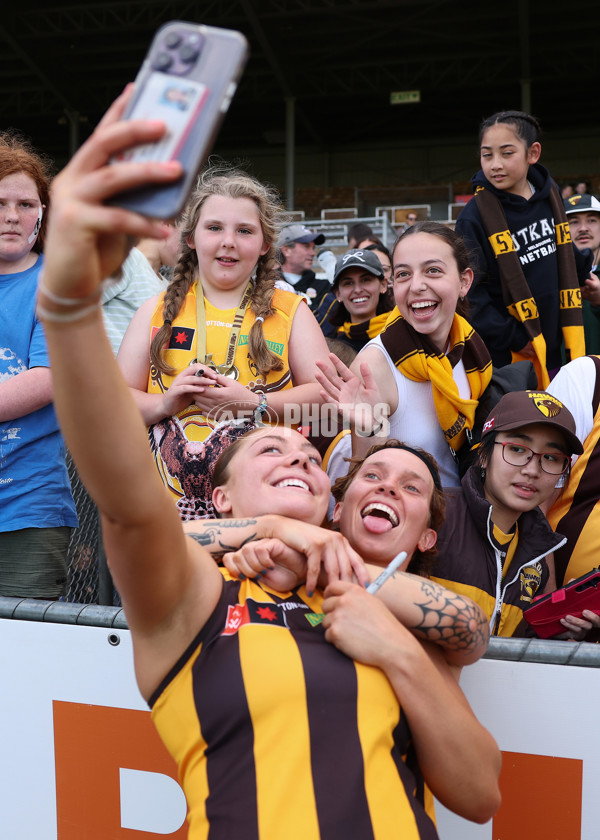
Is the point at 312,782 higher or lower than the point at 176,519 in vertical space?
lower

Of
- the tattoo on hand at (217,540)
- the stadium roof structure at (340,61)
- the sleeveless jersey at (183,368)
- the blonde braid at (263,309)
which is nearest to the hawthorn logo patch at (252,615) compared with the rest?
the tattoo on hand at (217,540)

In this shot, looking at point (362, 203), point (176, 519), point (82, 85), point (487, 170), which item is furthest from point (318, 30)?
point (176, 519)

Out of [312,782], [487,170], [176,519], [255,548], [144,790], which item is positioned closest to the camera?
Answer: [176,519]

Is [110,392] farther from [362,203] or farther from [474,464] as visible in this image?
[362,203]

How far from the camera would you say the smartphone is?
33.6 inches

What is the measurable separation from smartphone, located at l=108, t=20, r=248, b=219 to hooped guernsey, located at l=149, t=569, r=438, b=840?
91cm

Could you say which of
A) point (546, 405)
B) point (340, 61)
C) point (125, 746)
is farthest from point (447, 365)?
point (340, 61)

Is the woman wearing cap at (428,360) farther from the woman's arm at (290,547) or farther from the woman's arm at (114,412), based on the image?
the woman's arm at (114,412)

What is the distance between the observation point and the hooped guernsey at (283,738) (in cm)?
138

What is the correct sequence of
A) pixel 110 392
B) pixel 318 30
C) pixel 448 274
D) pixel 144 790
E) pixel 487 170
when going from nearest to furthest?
1. pixel 110 392
2. pixel 144 790
3. pixel 448 274
4. pixel 487 170
5. pixel 318 30

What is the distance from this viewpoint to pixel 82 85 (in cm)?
2008

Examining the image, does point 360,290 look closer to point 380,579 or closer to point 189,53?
point 380,579

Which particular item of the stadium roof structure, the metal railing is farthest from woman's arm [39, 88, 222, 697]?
the stadium roof structure

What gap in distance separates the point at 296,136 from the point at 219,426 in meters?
22.4
